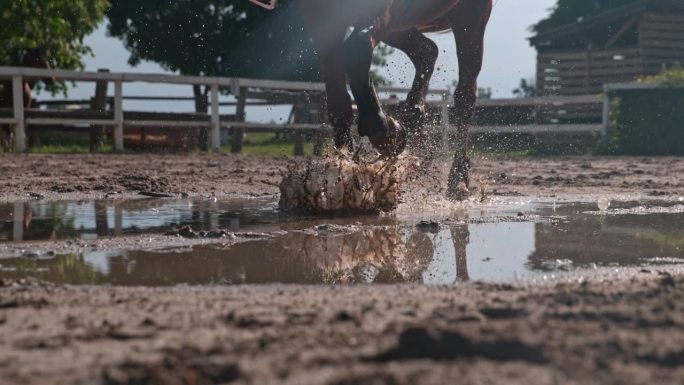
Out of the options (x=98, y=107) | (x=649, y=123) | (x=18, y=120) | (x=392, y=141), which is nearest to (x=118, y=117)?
(x=98, y=107)

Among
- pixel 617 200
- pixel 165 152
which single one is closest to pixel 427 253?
pixel 617 200

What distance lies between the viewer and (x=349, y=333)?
2.25 metres

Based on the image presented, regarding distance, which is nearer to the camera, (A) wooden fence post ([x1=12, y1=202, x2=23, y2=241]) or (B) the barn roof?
(A) wooden fence post ([x1=12, y1=202, x2=23, y2=241])

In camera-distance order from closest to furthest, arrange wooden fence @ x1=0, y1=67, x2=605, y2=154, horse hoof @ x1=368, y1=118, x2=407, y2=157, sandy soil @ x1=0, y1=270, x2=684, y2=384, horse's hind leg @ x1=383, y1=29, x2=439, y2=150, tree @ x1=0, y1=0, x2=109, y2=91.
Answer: sandy soil @ x1=0, y1=270, x2=684, y2=384 < horse hoof @ x1=368, y1=118, x2=407, y2=157 < horse's hind leg @ x1=383, y1=29, x2=439, y2=150 < wooden fence @ x1=0, y1=67, x2=605, y2=154 < tree @ x1=0, y1=0, x2=109, y2=91

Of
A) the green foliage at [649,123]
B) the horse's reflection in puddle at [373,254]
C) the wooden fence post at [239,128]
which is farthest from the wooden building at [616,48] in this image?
the horse's reflection in puddle at [373,254]

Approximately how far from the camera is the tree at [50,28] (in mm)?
18031

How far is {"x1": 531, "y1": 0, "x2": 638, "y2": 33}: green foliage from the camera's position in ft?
139

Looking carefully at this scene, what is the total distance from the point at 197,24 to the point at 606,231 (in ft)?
84.2

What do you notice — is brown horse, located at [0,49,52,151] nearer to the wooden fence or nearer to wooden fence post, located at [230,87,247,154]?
the wooden fence

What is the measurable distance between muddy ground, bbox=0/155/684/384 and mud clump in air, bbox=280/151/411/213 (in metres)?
2.33

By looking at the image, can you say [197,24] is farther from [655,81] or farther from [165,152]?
[655,81]

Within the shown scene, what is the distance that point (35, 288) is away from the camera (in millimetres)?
3023

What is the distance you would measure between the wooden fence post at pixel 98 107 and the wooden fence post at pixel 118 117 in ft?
1.90

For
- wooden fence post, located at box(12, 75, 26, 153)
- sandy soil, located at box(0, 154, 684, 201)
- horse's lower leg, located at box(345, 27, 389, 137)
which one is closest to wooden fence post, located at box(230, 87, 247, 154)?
wooden fence post, located at box(12, 75, 26, 153)
